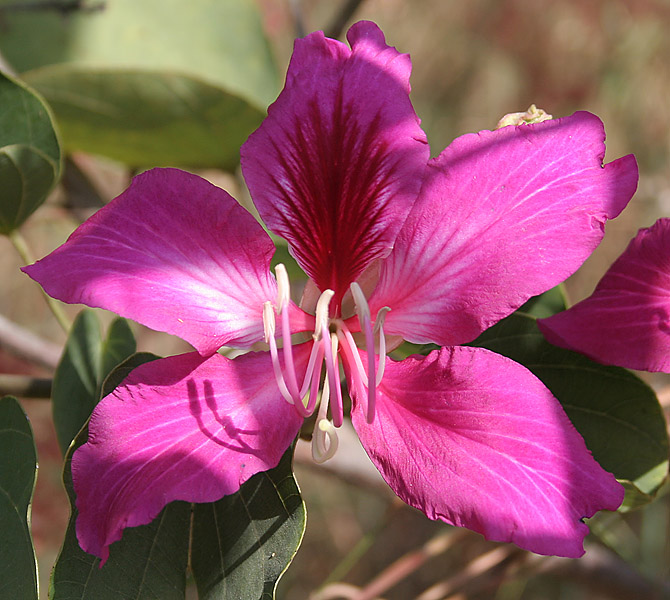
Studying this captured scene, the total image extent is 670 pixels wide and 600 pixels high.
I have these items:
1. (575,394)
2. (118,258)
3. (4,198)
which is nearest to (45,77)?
(4,198)

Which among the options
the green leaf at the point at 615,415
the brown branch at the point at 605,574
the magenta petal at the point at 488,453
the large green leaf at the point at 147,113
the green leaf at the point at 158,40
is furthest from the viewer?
the green leaf at the point at 158,40

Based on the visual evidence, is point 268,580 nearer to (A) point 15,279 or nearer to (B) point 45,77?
(B) point 45,77

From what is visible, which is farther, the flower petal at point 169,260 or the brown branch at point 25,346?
the brown branch at point 25,346

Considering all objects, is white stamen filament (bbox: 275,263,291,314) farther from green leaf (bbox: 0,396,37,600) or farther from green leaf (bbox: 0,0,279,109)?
green leaf (bbox: 0,0,279,109)

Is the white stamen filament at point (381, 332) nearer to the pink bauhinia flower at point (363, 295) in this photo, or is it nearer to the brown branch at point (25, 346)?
the pink bauhinia flower at point (363, 295)

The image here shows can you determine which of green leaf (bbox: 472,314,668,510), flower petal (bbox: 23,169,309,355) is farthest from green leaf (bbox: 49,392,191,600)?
green leaf (bbox: 472,314,668,510)

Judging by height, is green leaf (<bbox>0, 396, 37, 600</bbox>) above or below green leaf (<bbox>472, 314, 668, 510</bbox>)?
below

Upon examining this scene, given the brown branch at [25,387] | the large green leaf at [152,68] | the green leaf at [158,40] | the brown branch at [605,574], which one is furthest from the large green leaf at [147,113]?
the brown branch at [605,574]

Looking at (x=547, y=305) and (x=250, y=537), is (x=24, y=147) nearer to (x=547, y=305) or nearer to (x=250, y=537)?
(x=250, y=537)
